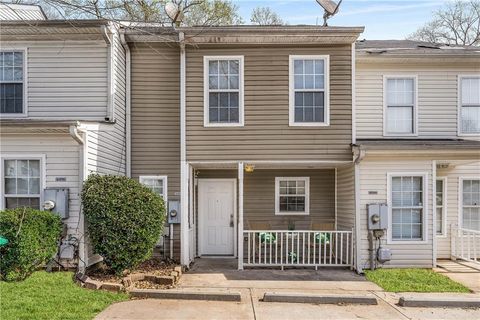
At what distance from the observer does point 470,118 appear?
10.6 m

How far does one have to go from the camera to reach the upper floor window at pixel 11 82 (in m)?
9.16

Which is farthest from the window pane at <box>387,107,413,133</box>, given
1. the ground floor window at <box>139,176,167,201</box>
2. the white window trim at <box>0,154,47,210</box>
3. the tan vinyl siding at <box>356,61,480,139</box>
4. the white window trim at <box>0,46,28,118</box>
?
the white window trim at <box>0,46,28,118</box>

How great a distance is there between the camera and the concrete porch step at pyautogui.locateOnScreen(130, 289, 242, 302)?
22.4ft

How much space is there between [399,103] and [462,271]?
4.14 metres

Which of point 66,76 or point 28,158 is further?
point 66,76

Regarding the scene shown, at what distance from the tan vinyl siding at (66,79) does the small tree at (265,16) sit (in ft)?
38.7

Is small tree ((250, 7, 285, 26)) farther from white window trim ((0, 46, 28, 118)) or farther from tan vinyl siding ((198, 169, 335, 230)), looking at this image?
white window trim ((0, 46, 28, 118))

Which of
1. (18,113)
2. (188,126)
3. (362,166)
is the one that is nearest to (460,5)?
(362,166)

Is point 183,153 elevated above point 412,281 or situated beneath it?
elevated above

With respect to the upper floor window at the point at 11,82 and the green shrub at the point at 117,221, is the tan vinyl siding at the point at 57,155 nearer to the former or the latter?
the green shrub at the point at 117,221

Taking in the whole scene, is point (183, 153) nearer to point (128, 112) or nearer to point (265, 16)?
point (128, 112)

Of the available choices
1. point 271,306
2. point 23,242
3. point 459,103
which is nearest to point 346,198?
point 459,103

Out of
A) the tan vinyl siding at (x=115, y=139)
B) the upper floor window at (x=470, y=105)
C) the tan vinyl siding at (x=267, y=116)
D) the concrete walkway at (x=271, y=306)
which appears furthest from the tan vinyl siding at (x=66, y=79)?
the upper floor window at (x=470, y=105)

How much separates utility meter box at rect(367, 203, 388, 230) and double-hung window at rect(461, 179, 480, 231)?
2987mm
